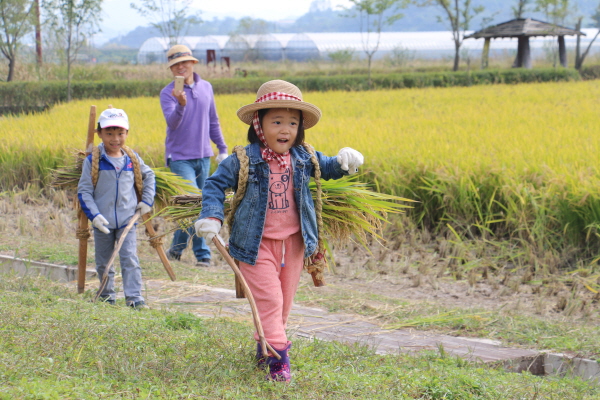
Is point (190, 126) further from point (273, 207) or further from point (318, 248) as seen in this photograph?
point (273, 207)

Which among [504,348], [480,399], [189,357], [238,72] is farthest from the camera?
[238,72]

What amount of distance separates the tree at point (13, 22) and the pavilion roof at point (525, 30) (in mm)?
17584

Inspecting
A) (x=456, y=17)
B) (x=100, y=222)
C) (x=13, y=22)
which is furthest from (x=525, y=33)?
(x=100, y=222)

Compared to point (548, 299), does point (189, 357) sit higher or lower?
higher

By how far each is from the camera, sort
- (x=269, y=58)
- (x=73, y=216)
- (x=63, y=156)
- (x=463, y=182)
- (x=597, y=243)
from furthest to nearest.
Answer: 1. (x=269, y=58)
2. (x=63, y=156)
3. (x=73, y=216)
4. (x=463, y=182)
5. (x=597, y=243)

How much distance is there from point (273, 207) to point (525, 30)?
1048 inches

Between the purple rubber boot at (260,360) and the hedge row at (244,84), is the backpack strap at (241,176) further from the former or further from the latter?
the hedge row at (244,84)

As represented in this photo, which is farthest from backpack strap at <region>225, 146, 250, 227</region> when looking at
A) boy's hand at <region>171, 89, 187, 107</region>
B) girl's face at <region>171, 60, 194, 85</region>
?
girl's face at <region>171, 60, 194, 85</region>

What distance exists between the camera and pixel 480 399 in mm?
2705

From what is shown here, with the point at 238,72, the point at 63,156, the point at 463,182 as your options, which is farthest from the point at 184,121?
the point at 238,72

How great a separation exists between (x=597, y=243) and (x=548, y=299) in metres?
0.84

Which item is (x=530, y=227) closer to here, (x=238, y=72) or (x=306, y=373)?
(x=306, y=373)

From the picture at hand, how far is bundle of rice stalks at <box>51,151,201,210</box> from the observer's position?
4.58 m

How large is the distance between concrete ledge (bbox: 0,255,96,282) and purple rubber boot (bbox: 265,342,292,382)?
2779 millimetres
